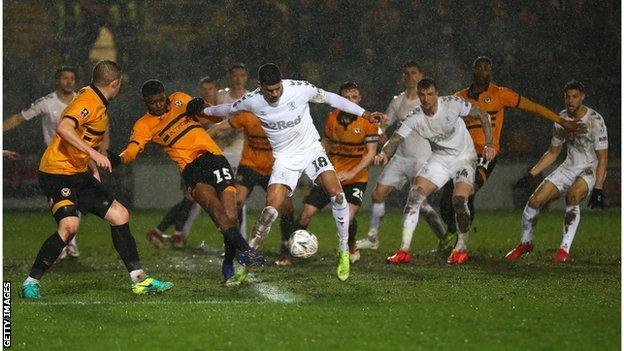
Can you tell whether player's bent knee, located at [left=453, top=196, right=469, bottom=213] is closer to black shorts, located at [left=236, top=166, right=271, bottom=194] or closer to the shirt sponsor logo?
black shorts, located at [left=236, top=166, right=271, bottom=194]

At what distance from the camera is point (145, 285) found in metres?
8.76

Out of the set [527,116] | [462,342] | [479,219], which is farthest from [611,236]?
[462,342]

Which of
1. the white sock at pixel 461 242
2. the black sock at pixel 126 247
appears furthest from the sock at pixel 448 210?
the black sock at pixel 126 247

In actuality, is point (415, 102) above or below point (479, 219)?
above

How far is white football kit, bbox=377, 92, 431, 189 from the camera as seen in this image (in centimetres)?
1203

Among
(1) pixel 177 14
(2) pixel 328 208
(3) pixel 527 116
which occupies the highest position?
(1) pixel 177 14

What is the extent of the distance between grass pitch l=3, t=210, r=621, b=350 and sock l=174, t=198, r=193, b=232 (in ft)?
1.41

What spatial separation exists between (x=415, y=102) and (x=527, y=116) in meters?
6.10

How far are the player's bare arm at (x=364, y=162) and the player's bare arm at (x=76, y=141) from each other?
→ 10.1ft

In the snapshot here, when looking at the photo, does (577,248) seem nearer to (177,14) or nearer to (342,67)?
(342,67)

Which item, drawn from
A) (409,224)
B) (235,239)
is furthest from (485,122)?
(235,239)

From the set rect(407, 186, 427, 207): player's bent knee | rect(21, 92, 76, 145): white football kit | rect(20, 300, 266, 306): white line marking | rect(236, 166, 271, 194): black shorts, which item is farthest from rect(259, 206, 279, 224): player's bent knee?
rect(21, 92, 76, 145): white football kit

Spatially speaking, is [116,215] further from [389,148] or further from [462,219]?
[462,219]

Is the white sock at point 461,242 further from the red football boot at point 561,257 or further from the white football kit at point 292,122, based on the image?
the white football kit at point 292,122
